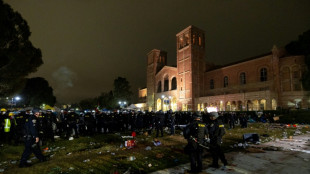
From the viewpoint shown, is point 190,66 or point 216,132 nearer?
point 216,132

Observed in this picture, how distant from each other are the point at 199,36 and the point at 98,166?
168 ft

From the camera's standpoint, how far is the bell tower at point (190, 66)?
4838cm

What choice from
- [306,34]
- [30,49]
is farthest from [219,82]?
[30,49]

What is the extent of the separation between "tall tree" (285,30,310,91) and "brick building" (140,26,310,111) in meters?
1.39

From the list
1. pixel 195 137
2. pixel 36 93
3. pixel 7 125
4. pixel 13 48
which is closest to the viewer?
pixel 195 137

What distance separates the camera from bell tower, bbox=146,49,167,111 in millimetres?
61188

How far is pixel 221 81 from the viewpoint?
46.8 metres

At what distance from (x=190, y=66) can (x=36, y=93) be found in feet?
149

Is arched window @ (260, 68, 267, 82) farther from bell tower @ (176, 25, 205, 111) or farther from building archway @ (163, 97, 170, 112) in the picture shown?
building archway @ (163, 97, 170, 112)

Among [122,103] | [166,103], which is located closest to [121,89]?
[122,103]

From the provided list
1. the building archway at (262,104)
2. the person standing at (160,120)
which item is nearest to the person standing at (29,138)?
the person standing at (160,120)

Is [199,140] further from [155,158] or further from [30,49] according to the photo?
[30,49]

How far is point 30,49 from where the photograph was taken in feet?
76.8

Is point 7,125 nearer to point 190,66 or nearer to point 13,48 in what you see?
point 13,48
